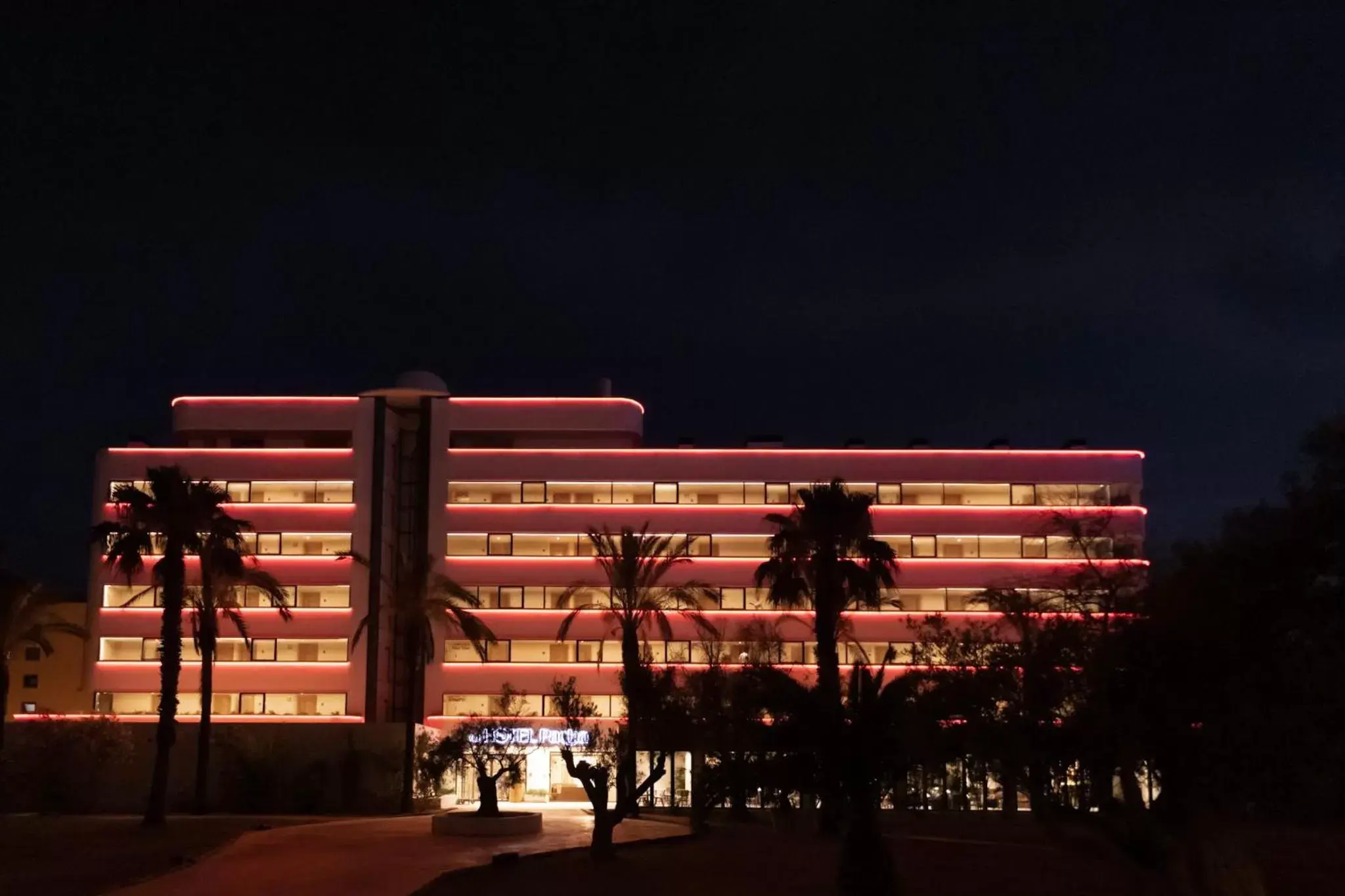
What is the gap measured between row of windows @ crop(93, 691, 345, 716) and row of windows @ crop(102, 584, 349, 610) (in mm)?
4966

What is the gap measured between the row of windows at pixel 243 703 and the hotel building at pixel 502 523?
4.0 inches

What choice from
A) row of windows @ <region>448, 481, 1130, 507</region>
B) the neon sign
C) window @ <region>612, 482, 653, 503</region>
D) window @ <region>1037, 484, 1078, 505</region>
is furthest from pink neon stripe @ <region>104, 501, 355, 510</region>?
window @ <region>1037, 484, 1078, 505</region>

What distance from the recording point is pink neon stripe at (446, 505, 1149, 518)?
8125 cm

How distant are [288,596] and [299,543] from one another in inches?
138

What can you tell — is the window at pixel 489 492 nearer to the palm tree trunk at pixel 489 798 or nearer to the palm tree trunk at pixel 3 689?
the palm tree trunk at pixel 3 689

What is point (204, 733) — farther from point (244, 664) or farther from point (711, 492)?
point (711, 492)

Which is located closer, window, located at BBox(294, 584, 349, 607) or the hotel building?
the hotel building

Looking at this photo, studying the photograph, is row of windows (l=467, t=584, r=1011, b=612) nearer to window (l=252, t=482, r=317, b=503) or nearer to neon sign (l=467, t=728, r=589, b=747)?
neon sign (l=467, t=728, r=589, b=747)

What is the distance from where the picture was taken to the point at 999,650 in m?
26.6

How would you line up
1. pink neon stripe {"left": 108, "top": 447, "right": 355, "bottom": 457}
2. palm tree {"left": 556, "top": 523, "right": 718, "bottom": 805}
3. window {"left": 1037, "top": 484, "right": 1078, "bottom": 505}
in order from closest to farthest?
palm tree {"left": 556, "top": 523, "right": 718, "bottom": 805}
pink neon stripe {"left": 108, "top": 447, "right": 355, "bottom": 457}
window {"left": 1037, "top": 484, "right": 1078, "bottom": 505}

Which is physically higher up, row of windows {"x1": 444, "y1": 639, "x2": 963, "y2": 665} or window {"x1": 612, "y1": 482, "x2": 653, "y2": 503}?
window {"x1": 612, "y1": 482, "x2": 653, "y2": 503}

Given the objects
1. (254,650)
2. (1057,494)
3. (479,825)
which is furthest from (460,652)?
(1057,494)

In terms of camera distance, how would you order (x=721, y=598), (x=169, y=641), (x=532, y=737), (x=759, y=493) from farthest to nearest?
(x=759, y=493)
(x=721, y=598)
(x=532, y=737)
(x=169, y=641)

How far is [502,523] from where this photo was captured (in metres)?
81.2
